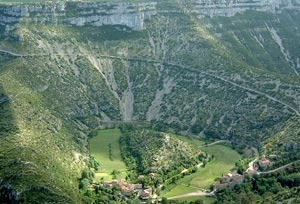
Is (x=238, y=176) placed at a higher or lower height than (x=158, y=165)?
lower

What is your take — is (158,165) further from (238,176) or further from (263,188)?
(263,188)

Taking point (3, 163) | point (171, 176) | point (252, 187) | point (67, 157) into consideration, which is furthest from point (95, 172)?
point (252, 187)

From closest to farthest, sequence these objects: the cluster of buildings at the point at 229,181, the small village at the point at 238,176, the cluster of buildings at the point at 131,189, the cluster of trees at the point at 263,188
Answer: the cluster of trees at the point at 263,188
the cluster of buildings at the point at 131,189
the cluster of buildings at the point at 229,181
the small village at the point at 238,176

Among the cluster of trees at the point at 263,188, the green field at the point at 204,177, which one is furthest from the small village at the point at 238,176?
the green field at the point at 204,177

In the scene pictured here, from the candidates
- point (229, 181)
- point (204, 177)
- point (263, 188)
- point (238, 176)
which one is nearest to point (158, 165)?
point (204, 177)

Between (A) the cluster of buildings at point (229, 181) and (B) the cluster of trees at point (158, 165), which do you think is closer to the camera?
(A) the cluster of buildings at point (229, 181)

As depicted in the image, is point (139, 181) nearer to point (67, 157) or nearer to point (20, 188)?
point (67, 157)

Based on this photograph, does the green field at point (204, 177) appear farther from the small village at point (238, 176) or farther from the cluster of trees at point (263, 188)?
the cluster of trees at point (263, 188)

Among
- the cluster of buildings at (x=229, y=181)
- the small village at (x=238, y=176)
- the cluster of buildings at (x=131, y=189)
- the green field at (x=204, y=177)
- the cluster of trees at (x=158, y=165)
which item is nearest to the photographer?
the cluster of buildings at (x=131, y=189)

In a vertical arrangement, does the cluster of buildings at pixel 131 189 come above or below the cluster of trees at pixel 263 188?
above
